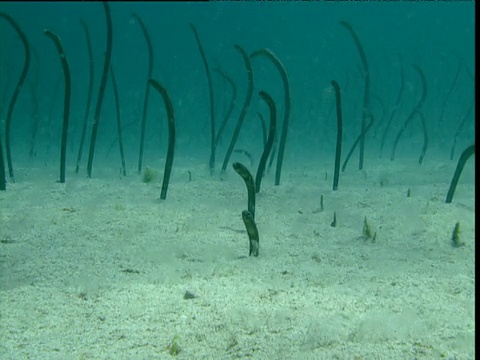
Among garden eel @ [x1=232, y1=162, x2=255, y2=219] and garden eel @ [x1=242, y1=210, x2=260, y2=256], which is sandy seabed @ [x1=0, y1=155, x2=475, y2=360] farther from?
garden eel @ [x1=232, y1=162, x2=255, y2=219]

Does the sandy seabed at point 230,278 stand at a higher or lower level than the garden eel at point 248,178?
lower

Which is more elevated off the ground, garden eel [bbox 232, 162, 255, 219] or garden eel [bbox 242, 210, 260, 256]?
garden eel [bbox 232, 162, 255, 219]

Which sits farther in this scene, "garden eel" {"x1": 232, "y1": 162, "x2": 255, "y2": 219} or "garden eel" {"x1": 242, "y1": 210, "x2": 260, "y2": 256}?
"garden eel" {"x1": 232, "y1": 162, "x2": 255, "y2": 219}

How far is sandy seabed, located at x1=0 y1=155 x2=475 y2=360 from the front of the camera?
230cm

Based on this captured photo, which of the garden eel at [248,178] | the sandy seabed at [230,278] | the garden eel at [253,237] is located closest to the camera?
the sandy seabed at [230,278]

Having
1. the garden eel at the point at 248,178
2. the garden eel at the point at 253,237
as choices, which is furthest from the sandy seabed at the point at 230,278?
the garden eel at the point at 248,178

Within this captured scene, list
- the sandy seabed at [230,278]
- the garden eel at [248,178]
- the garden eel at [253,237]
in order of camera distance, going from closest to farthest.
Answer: the sandy seabed at [230,278] < the garden eel at [253,237] < the garden eel at [248,178]

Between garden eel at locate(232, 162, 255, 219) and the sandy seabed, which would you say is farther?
garden eel at locate(232, 162, 255, 219)

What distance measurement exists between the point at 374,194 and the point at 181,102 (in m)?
45.9

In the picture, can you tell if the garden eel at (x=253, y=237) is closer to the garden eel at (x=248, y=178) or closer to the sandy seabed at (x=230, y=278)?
the sandy seabed at (x=230, y=278)

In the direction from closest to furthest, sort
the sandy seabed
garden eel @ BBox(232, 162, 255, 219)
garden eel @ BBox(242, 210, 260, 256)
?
the sandy seabed → garden eel @ BBox(242, 210, 260, 256) → garden eel @ BBox(232, 162, 255, 219)

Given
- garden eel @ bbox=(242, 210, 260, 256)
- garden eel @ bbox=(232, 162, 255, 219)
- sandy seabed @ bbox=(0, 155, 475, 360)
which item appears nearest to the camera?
sandy seabed @ bbox=(0, 155, 475, 360)

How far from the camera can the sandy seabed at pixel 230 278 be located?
230cm

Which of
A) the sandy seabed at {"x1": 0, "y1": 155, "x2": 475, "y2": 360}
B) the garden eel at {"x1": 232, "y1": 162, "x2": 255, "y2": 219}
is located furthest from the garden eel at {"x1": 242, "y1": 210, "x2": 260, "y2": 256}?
the garden eel at {"x1": 232, "y1": 162, "x2": 255, "y2": 219}
